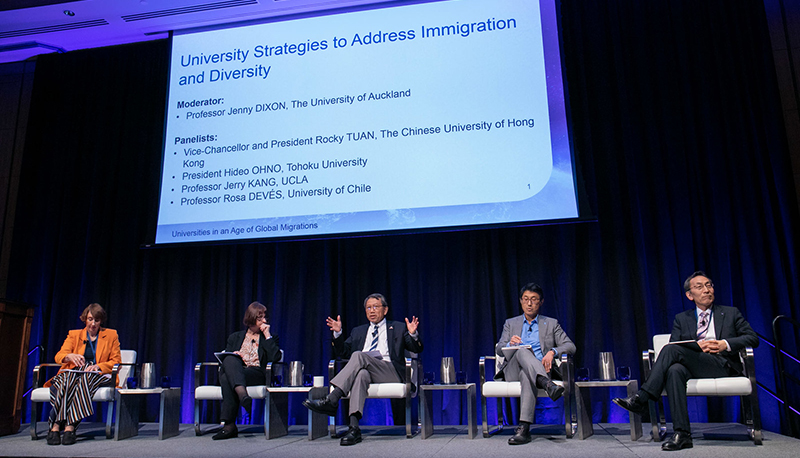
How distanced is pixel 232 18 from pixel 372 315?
308cm

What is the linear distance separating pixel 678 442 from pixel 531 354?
961mm

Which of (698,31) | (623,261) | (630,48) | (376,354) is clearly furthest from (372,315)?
(698,31)

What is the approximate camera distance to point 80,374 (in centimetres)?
407

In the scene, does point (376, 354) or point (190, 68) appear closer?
point (376, 354)

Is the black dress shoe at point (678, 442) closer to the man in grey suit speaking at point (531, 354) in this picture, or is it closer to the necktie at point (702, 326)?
the man in grey suit speaking at point (531, 354)

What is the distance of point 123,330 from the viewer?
18.5ft

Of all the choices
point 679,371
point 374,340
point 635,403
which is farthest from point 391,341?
point 679,371

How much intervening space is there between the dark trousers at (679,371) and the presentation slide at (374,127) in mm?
1300

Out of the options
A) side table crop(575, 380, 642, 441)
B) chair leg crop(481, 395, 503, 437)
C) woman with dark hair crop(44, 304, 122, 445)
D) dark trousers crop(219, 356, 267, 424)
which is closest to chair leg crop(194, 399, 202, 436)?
dark trousers crop(219, 356, 267, 424)

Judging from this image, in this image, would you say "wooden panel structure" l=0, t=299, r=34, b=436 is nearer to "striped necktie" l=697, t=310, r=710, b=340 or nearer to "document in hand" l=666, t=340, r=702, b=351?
"document in hand" l=666, t=340, r=702, b=351

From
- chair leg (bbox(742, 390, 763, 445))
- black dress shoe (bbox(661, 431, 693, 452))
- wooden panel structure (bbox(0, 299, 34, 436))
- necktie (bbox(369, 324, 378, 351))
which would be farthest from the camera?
necktie (bbox(369, 324, 378, 351))

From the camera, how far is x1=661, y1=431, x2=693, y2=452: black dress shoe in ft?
10.2

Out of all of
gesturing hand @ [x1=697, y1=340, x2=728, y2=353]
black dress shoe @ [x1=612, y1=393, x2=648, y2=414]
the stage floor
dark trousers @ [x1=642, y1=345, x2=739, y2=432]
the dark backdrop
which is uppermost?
the dark backdrop

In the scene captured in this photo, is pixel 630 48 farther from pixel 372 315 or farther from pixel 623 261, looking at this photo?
pixel 372 315
